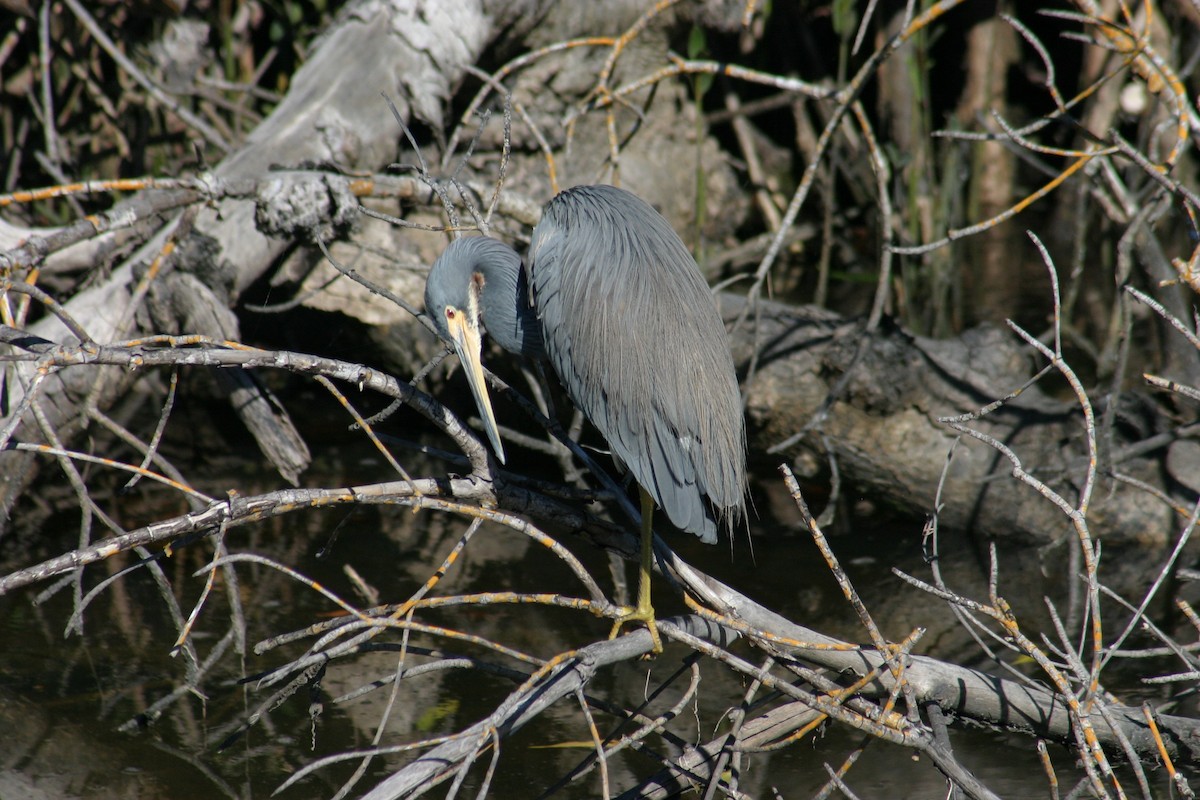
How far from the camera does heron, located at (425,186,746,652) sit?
108 inches

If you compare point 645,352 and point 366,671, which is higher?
point 645,352

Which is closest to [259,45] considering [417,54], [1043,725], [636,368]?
[417,54]

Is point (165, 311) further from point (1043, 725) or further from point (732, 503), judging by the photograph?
point (1043, 725)

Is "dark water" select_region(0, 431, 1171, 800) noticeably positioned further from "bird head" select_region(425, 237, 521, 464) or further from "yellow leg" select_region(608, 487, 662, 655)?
"bird head" select_region(425, 237, 521, 464)

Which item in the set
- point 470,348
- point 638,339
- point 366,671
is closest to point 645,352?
point 638,339

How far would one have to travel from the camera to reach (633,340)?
283cm

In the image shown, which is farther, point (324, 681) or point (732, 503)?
point (324, 681)

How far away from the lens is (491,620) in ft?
12.4

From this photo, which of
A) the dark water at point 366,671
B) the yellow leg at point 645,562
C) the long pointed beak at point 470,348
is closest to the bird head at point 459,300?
the long pointed beak at point 470,348

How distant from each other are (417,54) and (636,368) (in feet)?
7.05

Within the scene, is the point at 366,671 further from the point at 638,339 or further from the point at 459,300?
the point at 638,339

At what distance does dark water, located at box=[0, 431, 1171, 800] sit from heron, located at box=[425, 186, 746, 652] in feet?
1.83

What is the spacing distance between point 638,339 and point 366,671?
1.45 metres

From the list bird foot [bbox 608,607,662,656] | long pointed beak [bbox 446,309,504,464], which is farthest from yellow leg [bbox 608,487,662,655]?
long pointed beak [bbox 446,309,504,464]
